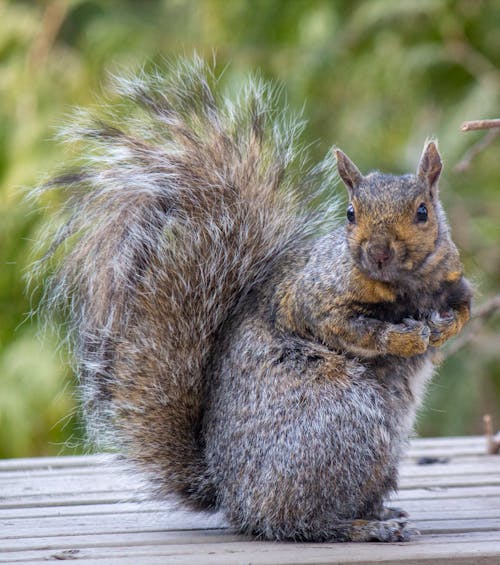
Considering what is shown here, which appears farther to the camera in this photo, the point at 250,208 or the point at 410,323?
the point at 250,208

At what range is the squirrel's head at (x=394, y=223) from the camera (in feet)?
6.51

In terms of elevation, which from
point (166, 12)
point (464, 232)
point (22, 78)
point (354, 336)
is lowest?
point (354, 336)

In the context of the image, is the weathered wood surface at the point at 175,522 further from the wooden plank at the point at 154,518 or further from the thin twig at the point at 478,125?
the thin twig at the point at 478,125

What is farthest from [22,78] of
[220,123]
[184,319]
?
[184,319]

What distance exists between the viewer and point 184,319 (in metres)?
2.14

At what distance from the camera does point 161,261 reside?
85.3 inches

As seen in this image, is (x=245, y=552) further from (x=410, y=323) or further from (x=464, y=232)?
(x=464, y=232)

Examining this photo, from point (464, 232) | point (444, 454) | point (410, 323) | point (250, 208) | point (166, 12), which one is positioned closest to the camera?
point (410, 323)

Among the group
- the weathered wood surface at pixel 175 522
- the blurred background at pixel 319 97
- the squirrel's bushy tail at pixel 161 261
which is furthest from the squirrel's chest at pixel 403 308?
the blurred background at pixel 319 97

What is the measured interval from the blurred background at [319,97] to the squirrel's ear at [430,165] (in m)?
2.05

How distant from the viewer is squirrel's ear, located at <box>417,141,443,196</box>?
2.10 metres

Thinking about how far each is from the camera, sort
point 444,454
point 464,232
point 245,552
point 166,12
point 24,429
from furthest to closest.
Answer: point 166,12
point 464,232
point 24,429
point 444,454
point 245,552

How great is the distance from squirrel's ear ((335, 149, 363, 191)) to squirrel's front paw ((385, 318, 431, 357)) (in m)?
0.30

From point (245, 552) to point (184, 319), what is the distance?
476 millimetres
